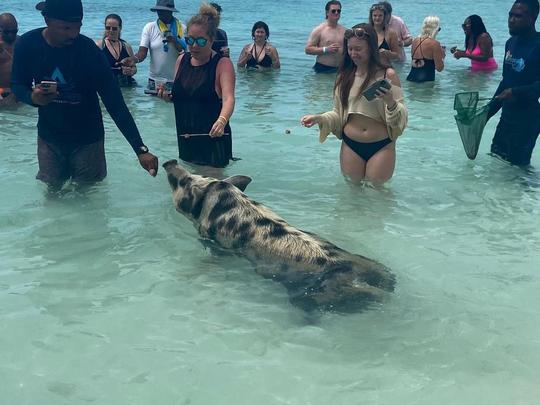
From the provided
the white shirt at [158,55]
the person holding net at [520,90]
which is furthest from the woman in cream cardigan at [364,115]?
the white shirt at [158,55]

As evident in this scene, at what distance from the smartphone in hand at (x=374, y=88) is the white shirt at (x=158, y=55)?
5.40 metres

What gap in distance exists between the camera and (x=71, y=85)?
19.2 ft

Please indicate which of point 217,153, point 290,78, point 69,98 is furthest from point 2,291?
point 290,78

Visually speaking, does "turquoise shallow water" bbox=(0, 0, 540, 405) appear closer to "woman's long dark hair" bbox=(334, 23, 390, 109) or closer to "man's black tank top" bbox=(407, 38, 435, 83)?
"woman's long dark hair" bbox=(334, 23, 390, 109)

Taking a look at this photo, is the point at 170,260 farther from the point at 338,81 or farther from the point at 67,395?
the point at 338,81

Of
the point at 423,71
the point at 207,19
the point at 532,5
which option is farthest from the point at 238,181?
the point at 423,71

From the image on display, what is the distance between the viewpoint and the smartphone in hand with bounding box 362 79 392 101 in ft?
20.4

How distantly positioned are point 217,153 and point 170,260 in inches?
48.4

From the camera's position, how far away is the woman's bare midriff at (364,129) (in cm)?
679

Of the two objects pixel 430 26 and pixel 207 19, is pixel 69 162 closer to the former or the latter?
pixel 207 19

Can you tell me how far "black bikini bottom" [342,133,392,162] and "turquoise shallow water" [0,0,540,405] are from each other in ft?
2.11

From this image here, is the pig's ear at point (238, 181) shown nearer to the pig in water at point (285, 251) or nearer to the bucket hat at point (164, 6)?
the pig in water at point (285, 251)

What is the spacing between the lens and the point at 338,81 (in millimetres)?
6875

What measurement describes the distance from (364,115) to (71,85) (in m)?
2.88
